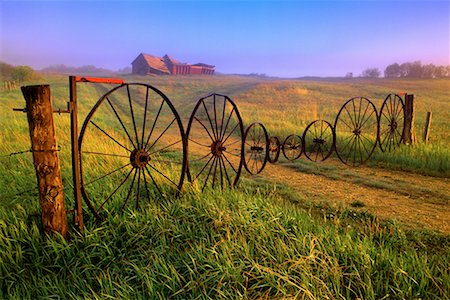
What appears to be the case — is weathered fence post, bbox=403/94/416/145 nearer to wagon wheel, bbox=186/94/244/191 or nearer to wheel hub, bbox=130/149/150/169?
wagon wheel, bbox=186/94/244/191

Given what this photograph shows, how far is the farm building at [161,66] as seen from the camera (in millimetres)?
60062

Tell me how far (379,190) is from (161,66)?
60.8 meters

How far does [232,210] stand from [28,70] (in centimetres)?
4435

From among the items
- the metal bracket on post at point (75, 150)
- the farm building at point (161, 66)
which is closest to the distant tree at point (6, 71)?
the farm building at point (161, 66)

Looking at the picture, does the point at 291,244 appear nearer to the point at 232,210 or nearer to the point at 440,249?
the point at 232,210

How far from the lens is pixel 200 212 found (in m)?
4.50

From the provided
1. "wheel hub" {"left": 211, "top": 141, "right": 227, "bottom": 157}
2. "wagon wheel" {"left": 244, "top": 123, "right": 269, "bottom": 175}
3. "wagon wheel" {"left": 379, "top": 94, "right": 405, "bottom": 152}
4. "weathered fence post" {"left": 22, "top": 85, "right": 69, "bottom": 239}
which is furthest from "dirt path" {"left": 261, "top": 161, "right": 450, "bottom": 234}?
"weathered fence post" {"left": 22, "top": 85, "right": 69, "bottom": 239}

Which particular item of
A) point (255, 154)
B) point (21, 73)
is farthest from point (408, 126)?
point (21, 73)

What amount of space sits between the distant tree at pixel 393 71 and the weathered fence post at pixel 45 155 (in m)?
87.5

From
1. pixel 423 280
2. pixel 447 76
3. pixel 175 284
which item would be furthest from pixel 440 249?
pixel 447 76

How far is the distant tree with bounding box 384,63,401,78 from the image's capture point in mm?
77625

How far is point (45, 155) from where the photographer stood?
3.91 m

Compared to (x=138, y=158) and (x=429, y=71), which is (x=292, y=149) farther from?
(x=429, y=71)

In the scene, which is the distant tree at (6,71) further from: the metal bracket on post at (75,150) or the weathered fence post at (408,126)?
the weathered fence post at (408,126)
